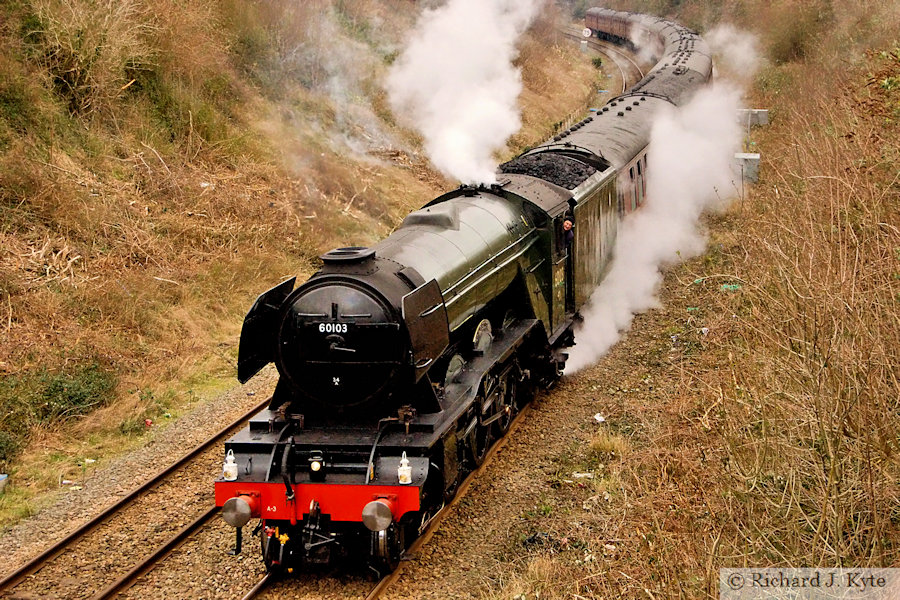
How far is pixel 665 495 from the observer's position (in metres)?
7.54

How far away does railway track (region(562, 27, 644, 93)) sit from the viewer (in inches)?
1316

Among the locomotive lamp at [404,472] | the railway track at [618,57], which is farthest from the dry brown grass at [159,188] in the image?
the railway track at [618,57]

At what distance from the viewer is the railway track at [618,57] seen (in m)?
33.4

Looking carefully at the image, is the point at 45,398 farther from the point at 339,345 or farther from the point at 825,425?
the point at 825,425

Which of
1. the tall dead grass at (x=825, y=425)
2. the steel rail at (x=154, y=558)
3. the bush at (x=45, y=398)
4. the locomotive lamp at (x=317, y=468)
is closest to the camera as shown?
the tall dead grass at (x=825, y=425)

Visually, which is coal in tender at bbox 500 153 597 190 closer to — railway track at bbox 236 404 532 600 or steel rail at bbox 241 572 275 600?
railway track at bbox 236 404 532 600

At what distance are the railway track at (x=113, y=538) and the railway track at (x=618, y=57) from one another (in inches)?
1011

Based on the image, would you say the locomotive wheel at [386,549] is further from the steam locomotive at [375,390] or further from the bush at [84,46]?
the bush at [84,46]

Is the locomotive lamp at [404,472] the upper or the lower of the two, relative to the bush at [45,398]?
lower

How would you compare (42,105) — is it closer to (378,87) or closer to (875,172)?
(378,87)

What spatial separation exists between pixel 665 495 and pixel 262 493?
3.51m

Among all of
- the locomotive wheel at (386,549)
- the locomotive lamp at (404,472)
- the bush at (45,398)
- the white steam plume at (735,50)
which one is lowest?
the locomotive wheel at (386,549)

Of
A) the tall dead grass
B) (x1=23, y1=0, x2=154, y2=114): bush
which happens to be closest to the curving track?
the tall dead grass

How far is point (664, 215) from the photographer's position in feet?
55.4
